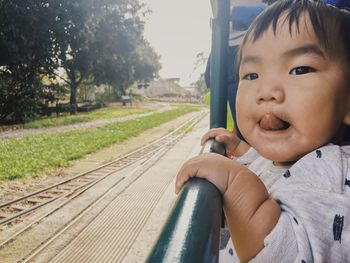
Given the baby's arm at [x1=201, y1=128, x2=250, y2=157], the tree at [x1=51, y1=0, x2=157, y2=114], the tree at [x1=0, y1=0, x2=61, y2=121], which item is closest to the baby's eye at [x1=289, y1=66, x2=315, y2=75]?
the baby's arm at [x1=201, y1=128, x2=250, y2=157]

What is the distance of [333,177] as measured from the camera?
0.82 metres

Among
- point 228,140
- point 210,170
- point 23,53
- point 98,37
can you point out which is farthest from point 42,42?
point 210,170

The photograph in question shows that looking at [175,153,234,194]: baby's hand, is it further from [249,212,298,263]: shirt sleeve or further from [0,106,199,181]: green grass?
[0,106,199,181]: green grass

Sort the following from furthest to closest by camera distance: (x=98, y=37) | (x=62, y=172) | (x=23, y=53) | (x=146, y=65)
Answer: (x=146, y=65), (x=98, y=37), (x=23, y=53), (x=62, y=172)

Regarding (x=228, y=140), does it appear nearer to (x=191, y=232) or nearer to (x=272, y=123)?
(x=272, y=123)

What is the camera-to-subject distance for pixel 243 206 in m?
0.75

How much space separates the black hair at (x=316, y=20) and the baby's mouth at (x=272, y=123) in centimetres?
23

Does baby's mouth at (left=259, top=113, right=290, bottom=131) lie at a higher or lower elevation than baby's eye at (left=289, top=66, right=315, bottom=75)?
lower

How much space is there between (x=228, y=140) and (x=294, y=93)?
28.8 inches

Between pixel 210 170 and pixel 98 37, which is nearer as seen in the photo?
pixel 210 170

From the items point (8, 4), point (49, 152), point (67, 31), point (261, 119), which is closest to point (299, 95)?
point (261, 119)

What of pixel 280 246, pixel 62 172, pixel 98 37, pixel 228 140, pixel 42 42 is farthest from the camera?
pixel 98 37

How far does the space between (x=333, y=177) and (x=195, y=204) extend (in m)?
0.44

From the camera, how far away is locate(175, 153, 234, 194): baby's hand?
0.74 meters
